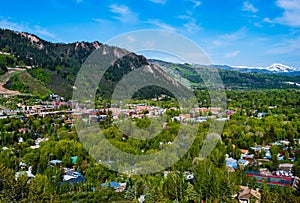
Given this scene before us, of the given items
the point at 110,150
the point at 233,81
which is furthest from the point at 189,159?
the point at 233,81

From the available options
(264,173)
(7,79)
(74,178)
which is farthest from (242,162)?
(7,79)

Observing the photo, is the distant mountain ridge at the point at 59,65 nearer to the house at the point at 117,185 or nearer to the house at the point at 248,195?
the house at the point at 117,185

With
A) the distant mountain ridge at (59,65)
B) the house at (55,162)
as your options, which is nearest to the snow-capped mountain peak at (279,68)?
the distant mountain ridge at (59,65)

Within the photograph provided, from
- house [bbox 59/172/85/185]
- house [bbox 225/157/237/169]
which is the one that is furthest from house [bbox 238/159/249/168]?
house [bbox 59/172/85/185]

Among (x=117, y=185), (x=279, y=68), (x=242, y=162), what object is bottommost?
(x=117, y=185)

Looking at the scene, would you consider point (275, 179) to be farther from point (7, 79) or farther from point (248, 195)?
point (7, 79)

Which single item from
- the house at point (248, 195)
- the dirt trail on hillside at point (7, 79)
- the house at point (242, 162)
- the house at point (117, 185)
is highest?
the dirt trail on hillside at point (7, 79)

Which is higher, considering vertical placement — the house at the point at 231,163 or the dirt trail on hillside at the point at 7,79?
the dirt trail on hillside at the point at 7,79

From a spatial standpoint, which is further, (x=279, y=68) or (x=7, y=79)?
(x=279, y=68)

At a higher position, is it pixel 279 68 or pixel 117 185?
pixel 279 68

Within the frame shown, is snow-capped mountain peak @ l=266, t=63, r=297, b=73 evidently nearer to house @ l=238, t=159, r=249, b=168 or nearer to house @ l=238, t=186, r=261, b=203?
house @ l=238, t=159, r=249, b=168

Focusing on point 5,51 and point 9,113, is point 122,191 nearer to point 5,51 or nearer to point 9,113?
point 9,113

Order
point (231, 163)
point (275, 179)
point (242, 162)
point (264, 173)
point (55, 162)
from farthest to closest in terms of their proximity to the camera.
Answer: point (242, 162), point (231, 163), point (55, 162), point (264, 173), point (275, 179)
